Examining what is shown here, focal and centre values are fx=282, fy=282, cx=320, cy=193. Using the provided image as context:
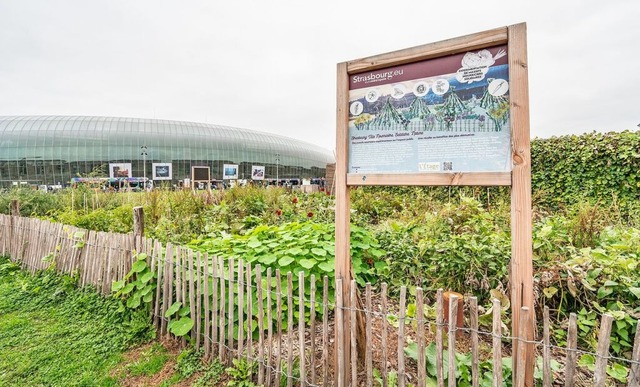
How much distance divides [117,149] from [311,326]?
48585 millimetres

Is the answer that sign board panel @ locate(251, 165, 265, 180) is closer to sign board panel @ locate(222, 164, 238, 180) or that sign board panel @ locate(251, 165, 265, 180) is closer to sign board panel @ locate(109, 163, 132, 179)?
sign board panel @ locate(222, 164, 238, 180)

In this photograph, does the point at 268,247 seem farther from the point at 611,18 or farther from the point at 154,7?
the point at 154,7

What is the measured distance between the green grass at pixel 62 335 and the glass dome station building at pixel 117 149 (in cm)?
3609

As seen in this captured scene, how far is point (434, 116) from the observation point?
1714 millimetres

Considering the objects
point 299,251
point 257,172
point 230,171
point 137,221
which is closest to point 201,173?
point 137,221

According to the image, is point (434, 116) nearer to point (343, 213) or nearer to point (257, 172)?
point (343, 213)

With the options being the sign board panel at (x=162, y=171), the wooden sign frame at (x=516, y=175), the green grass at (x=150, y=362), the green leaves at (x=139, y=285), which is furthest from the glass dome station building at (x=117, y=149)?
the wooden sign frame at (x=516, y=175)

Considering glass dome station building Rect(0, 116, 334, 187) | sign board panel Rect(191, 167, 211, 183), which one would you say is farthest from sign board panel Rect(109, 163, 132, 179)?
sign board panel Rect(191, 167, 211, 183)

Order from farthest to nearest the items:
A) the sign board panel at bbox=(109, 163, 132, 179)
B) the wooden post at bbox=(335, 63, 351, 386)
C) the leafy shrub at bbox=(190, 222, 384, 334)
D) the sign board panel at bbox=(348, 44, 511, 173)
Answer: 1. the sign board panel at bbox=(109, 163, 132, 179)
2. the leafy shrub at bbox=(190, 222, 384, 334)
3. the wooden post at bbox=(335, 63, 351, 386)
4. the sign board panel at bbox=(348, 44, 511, 173)

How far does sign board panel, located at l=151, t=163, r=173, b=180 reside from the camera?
41.2 m

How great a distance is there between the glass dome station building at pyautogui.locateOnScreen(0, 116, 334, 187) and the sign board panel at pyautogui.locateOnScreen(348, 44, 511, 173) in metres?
40.0

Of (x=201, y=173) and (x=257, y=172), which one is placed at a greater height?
(x=257, y=172)

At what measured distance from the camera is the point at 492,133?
5.14ft

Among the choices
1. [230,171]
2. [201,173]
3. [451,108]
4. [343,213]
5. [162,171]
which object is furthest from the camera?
[230,171]
